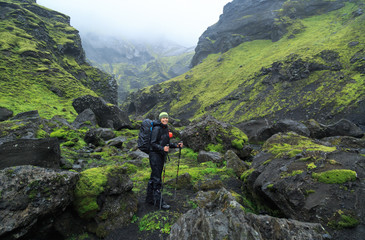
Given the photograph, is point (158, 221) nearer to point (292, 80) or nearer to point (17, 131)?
point (17, 131)

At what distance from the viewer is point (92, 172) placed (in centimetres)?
634

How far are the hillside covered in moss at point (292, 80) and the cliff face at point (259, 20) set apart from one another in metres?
0.87

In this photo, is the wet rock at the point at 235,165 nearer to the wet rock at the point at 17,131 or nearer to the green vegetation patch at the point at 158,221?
the green vegetation patch at the point at 158,221

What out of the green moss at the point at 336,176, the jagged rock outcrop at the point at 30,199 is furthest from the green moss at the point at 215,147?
the jagged rock outcrop at the point at 30,199

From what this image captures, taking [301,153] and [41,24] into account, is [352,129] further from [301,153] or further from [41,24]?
[41,24]

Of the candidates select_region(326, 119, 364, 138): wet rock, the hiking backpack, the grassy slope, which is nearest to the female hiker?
the hiking backpack

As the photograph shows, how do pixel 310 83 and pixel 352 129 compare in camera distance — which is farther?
pixel 310 83

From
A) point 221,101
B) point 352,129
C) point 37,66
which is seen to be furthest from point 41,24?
point 352,129

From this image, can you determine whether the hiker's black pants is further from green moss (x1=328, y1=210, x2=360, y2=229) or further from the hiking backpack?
green moss (x1=328, y1=210, x2=360, y2=229)

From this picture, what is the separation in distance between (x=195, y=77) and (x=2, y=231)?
136384 mm

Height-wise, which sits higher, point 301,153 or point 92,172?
point 92,172

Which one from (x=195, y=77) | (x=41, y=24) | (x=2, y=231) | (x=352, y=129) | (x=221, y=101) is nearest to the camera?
(x=2, y=231)

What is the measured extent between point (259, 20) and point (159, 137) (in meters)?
185

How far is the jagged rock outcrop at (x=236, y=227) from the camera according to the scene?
395cm
